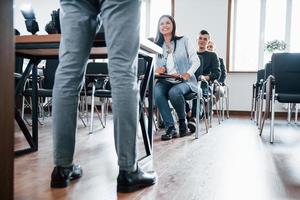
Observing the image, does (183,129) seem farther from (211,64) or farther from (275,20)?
(275,20)

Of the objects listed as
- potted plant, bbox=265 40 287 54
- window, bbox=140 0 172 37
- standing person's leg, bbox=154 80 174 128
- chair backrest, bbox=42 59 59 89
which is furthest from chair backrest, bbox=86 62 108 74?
potted plant, bbox=265 40 287 54

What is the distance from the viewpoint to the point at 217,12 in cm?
588

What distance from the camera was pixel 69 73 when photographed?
1.23m

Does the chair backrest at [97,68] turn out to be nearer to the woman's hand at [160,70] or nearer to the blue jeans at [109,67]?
the woman's hand at [160,70]

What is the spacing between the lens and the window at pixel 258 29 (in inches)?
222

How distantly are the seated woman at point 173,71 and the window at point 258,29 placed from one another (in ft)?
9.77

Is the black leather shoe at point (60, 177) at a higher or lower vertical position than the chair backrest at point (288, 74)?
lower

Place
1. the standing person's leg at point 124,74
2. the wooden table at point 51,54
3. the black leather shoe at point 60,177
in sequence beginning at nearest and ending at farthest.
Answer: the standing person's leg at point 124,74
the black leather shoe at point 60,177
the wooden table at point 51,54

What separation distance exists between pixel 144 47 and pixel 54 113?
1.80 feet

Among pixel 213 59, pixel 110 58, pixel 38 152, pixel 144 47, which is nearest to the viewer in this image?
pixel 110 58

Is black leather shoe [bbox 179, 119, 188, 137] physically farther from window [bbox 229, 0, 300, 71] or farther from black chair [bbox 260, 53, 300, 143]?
window [bbox 229, 0, 300, 71]

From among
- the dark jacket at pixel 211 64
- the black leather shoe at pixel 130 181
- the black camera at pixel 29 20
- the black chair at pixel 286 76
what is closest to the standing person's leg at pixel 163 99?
the black chair at pixel 286 76

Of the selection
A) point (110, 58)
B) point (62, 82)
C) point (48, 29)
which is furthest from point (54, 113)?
point (48, 29)

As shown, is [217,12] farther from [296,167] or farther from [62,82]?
[62,82]
